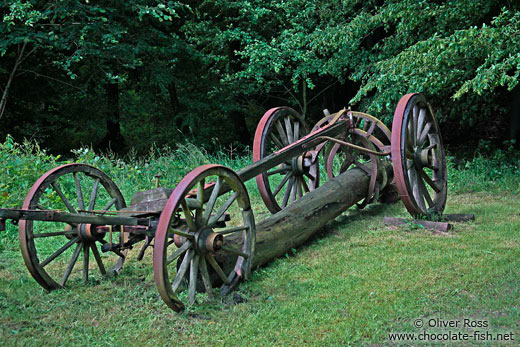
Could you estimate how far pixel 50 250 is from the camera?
232 inches

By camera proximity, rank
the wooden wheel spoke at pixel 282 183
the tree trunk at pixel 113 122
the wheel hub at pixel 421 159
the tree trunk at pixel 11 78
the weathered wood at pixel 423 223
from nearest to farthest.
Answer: the weathered wood at pixel 423 223, the wheel hub at pixel 421 159, the wooden wheel spoke at pixel 282 183, the tree trunk at pixel 11 78, the tree trunk at pixel 113 122

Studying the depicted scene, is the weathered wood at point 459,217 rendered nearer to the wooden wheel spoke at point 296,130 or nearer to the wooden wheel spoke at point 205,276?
the wooden wheel spoke at point 296,130

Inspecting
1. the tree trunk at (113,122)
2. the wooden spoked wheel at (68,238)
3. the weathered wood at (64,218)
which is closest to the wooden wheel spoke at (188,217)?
the weathered wood at (64,218)

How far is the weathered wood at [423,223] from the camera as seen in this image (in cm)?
591

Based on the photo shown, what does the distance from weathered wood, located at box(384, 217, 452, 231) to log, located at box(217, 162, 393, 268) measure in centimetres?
56

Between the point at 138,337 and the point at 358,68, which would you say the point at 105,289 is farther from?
the point at 358,68

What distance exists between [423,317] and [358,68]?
8.46 meters

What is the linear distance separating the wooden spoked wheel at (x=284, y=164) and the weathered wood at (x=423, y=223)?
1.12 meters

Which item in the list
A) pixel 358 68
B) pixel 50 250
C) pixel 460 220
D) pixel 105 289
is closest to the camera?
pixel 105 289

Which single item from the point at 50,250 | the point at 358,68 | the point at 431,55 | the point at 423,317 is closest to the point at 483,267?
the point at 423,317

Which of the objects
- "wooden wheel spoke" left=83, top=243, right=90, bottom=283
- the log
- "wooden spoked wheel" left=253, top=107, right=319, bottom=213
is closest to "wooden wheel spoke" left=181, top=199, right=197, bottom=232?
the log

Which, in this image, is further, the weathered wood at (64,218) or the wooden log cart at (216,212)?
the wooden log cart at (216,212)
